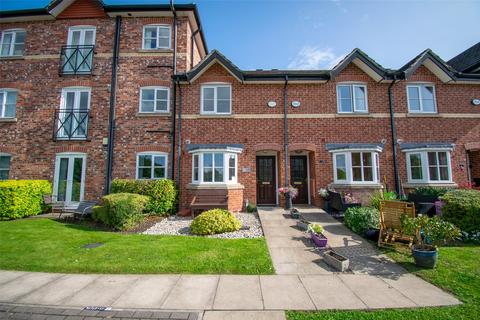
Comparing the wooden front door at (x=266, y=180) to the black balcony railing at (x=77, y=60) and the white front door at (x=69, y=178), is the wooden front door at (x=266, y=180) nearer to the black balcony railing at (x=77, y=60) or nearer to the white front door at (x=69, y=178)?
the white front door at (x=69, y=178)

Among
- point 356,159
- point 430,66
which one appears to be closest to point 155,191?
point 356,159

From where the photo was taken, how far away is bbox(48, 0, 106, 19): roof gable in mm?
12867

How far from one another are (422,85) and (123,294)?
51.8ft

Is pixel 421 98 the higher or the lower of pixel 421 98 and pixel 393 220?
the higher

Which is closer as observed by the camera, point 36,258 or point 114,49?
point 36,258

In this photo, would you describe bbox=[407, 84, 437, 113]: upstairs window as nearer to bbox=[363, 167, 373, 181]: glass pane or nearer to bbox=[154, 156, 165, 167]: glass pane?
bbox=[363, 167, 373, 181]: glass pane

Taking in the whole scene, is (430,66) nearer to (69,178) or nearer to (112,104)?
(112,104)

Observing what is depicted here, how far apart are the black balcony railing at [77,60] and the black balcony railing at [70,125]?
235 cm

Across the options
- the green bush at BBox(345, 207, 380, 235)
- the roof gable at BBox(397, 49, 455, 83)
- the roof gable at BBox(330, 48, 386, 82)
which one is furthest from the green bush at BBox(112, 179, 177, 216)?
the roof gable at BBox(397, 49, 455, 83)

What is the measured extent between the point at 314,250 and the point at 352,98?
8986 mm

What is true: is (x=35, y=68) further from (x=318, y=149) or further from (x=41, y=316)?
(x=318, y=149)

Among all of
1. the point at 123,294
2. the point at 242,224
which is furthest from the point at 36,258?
the point at 242,224

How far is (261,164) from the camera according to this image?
12469 mm

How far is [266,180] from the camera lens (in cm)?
1234
